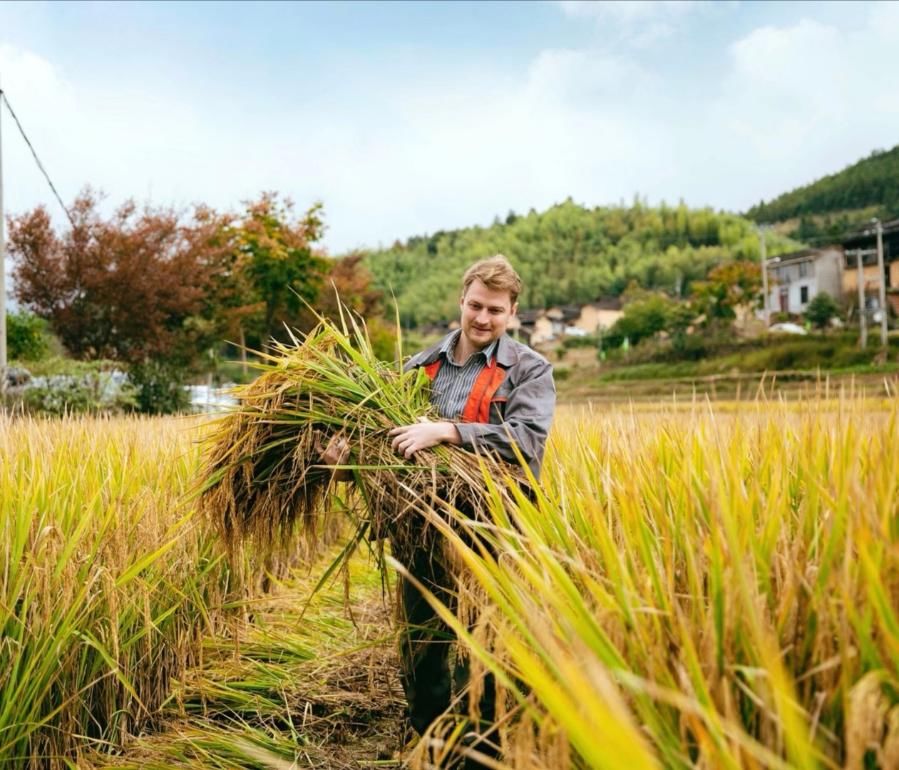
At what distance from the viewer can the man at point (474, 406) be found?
94.3 inches

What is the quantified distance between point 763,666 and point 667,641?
192mm

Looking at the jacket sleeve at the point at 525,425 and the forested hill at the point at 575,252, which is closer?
the jacket sleeve at the point at 525,425

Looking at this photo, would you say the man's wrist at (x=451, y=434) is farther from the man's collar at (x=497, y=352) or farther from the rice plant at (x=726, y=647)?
the rice plant at (x=726, y=647)

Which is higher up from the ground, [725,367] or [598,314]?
[598,314]

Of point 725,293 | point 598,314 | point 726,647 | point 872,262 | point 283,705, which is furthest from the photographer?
point 598,314

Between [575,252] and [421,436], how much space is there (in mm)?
96199

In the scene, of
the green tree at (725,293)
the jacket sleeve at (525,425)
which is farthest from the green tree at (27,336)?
the green tree at (725,293)

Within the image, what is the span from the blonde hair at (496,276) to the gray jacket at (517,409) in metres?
0.19

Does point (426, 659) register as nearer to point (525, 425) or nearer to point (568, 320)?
point (525, 425)

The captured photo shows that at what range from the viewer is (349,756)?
2.57 m

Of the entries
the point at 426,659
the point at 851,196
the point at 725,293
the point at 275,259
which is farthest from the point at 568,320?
the point at 426,659

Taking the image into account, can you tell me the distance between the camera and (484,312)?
2598 millimetres

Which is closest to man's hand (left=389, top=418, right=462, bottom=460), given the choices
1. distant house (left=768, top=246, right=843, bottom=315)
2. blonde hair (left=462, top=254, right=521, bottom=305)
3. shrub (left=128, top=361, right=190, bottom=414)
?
blonde hair (left=462, top=254, right=521, bottom=305)

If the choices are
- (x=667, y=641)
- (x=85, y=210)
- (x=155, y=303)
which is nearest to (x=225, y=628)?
(x=667, y=641)
